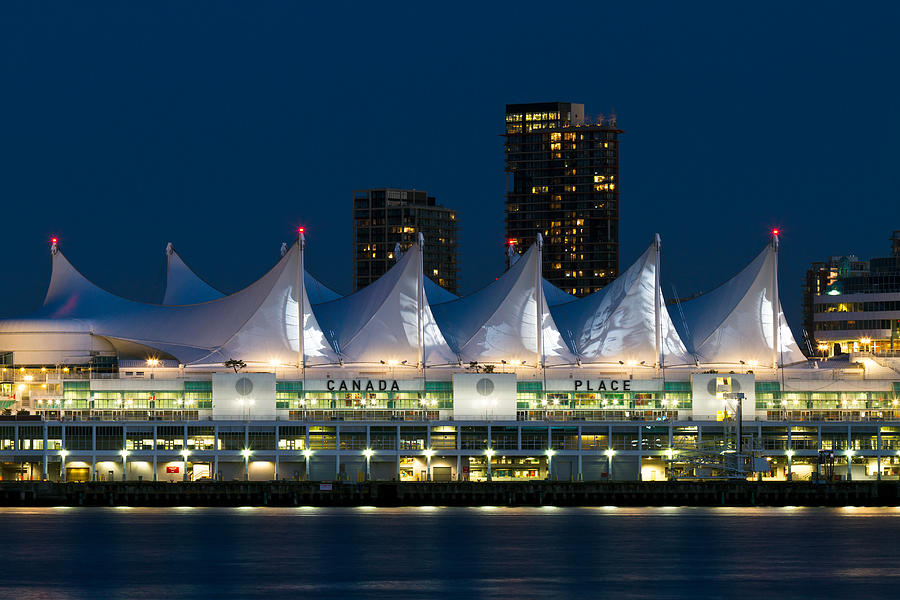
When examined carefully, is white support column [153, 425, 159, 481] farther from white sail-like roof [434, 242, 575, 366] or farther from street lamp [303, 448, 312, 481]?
white sail-like roof [434, 242, 575, 366]

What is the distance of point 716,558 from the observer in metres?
92.0

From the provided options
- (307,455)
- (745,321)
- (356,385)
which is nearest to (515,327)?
(356,385)

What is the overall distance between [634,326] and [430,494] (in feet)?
113

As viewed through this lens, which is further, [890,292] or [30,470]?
[890,292]

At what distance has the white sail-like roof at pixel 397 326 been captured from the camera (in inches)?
5748

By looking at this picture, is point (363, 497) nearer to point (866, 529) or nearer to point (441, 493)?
point (441, 493)

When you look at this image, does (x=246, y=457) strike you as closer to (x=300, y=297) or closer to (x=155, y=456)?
(x=155, y=456)

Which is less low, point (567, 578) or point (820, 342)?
point (820, 342)

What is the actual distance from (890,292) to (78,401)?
66472 mm

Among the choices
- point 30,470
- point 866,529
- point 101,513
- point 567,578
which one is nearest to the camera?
point 567,578

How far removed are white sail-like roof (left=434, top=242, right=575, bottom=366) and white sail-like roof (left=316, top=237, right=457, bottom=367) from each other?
2.88 meters

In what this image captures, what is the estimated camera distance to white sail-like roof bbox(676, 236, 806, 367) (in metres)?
149

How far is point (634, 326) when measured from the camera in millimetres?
150000

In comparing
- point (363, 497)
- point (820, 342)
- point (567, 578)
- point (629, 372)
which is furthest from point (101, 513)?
point (820, 342)
